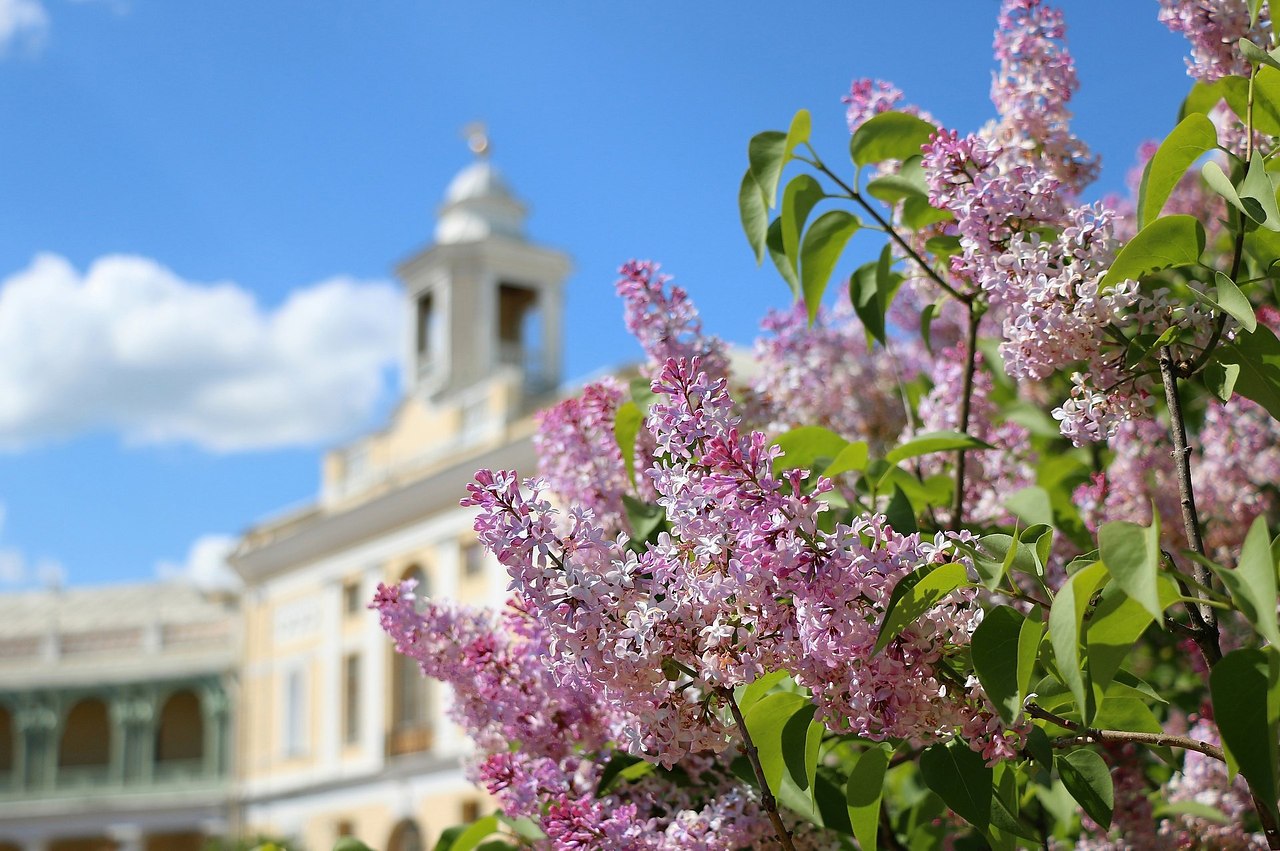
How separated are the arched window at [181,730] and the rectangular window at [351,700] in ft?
34.7

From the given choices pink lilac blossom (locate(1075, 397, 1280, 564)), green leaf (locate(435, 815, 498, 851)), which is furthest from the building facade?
green leaf (locate(435, 815, 498, 851))

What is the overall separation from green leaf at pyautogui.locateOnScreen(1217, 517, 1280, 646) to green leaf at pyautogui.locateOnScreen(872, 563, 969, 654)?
0.28 m

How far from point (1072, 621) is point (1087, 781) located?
0.61 m

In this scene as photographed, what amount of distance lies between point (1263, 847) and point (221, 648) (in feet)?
107

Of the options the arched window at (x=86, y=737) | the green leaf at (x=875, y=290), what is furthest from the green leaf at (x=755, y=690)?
the arched window at (x=86, y=737)

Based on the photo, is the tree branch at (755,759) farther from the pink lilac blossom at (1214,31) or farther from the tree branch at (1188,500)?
the pink lilac blossom at (1214,31)

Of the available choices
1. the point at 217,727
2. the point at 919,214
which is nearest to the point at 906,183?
the point at 919,214

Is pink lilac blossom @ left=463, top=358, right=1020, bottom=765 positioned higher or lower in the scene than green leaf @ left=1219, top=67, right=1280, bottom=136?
lower

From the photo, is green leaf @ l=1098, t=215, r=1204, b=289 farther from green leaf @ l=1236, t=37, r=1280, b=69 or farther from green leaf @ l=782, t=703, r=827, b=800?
green leaf @ l=782, t=703, r=827, b=800

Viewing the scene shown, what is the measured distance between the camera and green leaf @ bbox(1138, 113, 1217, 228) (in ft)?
5.85

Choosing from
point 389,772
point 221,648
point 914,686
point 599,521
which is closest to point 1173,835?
point 599,521

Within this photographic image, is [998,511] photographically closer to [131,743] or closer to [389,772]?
[389,772]

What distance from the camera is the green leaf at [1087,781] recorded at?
6.18 ft

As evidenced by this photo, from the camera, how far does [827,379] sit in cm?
389
